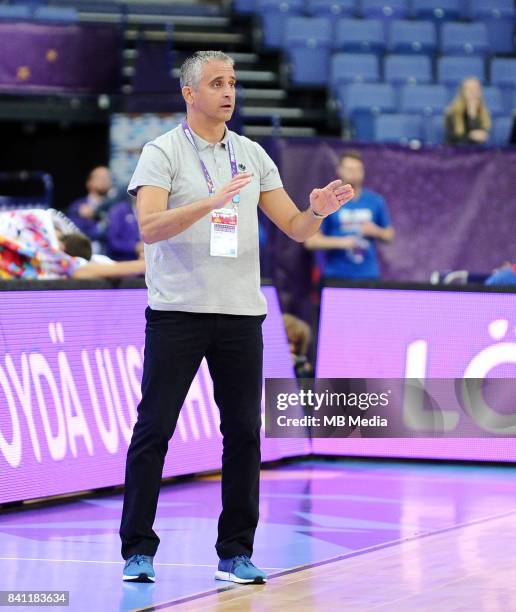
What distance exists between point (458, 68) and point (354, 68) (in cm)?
139

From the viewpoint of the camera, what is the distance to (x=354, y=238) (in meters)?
11.5

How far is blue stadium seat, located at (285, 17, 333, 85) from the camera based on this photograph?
16531mm

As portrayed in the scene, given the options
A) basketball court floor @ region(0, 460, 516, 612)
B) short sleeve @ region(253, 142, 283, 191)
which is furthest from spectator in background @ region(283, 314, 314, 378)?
short sleeve @ region(253, 142, 283, 191)

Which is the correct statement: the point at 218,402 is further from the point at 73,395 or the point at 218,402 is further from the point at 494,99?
the point at 494,99

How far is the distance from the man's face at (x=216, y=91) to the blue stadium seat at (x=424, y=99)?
10.8m

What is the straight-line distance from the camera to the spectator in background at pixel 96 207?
45.8 feet

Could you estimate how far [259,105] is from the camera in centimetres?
1703

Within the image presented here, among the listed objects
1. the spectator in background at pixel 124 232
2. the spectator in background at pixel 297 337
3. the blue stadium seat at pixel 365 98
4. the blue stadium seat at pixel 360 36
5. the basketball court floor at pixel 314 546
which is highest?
the blue stadium seat at pixel 360 36

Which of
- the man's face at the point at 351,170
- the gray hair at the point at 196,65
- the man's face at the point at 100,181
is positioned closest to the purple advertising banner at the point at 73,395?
the gray hair at the point at 196,65

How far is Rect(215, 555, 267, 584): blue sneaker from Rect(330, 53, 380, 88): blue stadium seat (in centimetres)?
1147

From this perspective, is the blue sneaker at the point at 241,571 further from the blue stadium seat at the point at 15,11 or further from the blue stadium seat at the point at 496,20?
the blue stadium seat at the point at 496,20

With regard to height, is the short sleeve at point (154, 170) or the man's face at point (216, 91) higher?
the man's face at point (216, 91)

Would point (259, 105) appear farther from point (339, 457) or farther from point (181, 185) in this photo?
point (181, 185)

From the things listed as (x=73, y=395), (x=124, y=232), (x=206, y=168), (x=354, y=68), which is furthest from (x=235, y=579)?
(x=354, y=68)
